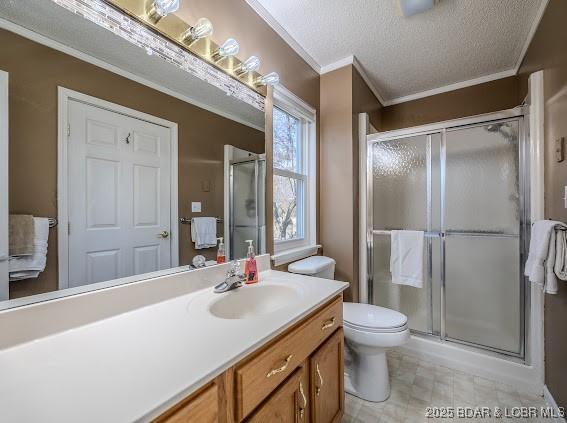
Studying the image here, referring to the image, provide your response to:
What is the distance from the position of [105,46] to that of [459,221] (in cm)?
236

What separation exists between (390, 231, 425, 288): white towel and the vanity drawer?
4.16ft

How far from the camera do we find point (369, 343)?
1.50 metres

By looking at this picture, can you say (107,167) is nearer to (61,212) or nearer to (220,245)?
(61,212)

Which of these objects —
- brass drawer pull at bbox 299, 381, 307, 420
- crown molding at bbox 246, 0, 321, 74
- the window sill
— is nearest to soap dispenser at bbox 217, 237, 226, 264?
the window sill

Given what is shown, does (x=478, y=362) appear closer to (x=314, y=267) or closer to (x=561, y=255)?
(x=561, y=255)

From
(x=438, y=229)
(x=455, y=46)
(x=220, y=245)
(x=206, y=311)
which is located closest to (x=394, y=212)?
(x=438, y=229)

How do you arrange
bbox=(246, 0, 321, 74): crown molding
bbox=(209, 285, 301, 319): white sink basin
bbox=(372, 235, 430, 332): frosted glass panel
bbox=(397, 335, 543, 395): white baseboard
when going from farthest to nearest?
bbox=(372, 235, 430, 332): frosted glass panel < bbox=(397, 335, 543, 395): white baseboard < bbox=(246, 0, 321, 74): crown molding < bbox=(209, 285, 301, 319): white sink basin

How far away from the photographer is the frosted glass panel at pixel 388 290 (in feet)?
7.31

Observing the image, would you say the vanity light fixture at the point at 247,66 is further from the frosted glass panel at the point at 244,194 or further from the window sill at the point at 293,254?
the window sill at the point at 293,254

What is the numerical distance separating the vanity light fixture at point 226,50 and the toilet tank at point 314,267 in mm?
1283

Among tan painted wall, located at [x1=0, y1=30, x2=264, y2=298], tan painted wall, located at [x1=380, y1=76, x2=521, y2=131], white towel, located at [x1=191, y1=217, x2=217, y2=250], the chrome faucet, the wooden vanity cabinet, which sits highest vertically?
tan painted wall, located at [x1=380, y1=76, x2=521, y2=131]

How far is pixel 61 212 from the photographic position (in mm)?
797

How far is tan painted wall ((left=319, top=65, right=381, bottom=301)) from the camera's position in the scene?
212 centimetres

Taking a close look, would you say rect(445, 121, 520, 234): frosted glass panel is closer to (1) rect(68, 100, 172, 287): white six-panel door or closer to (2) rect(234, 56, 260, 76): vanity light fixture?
(2) rect(234, 56, 260, 76): vanity light fixture
